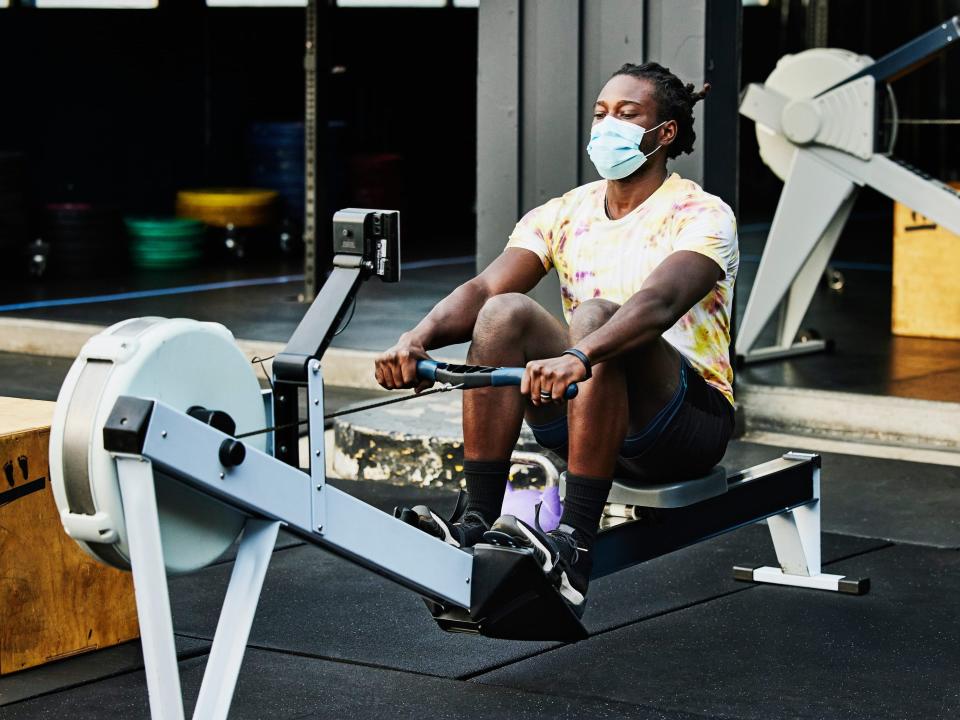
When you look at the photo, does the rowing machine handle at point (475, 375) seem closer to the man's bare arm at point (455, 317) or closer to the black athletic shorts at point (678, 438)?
the man's bare arm at point (455, 317)

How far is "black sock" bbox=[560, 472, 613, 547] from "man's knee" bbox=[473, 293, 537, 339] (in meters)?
0.32

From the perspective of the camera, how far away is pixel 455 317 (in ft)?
10.7

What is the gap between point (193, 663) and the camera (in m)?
3.30

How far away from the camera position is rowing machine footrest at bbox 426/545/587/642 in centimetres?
291

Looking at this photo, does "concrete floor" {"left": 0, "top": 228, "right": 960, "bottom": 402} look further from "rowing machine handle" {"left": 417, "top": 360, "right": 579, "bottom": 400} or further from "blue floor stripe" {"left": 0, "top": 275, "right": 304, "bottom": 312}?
"rowing machine handle" {"left": 417, "top": 360, "right": 579, "bottom": 400}

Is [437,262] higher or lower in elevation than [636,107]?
lower

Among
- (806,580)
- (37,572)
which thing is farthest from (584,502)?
(37,572)

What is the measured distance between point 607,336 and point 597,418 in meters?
0.18

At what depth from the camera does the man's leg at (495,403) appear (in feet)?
10.2

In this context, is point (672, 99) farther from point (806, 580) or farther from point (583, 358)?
point (806, 580)

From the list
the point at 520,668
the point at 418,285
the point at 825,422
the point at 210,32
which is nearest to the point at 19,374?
the point at 418,285

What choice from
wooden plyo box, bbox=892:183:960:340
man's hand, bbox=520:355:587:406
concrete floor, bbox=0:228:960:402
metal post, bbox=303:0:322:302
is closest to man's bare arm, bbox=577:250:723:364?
man's hand, bbox=520:355:587:406

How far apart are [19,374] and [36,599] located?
3.48 metres

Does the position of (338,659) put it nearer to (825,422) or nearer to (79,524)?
(79,524)
